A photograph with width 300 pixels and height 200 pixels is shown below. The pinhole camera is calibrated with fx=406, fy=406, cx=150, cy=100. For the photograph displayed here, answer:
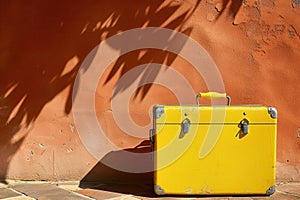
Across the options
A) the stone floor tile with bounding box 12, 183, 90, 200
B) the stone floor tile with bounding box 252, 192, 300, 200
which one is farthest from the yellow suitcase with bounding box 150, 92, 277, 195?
the stone floor tile with bounding box 12, 183, 90, 200

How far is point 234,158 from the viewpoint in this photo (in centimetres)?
337

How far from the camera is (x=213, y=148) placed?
11.0 ft

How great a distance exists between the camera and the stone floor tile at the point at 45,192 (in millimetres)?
3414

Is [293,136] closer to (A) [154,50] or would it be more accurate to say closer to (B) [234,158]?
(B) [234,158]

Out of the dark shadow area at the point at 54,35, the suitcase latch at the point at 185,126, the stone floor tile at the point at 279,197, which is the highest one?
the dark shadow area at the point at 54,35

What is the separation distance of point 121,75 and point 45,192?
1.26 meters

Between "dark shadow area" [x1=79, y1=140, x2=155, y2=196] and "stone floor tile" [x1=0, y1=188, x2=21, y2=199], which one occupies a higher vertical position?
"dark shadow area" [x1=79, y1=140, x2=155, y2=196]

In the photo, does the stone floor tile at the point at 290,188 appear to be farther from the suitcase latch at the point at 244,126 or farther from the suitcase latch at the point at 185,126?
the suitcase latch at the point at 185,126

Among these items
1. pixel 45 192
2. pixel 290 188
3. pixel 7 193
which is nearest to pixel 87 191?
pixel 45 192

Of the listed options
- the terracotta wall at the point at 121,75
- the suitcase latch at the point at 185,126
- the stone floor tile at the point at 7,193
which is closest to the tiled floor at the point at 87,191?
the stone floor tile at the point at 7,193

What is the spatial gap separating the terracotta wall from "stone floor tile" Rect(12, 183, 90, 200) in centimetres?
14

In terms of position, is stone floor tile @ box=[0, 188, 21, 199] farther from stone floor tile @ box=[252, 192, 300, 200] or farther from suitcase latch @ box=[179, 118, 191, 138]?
stone floor tile @ box=[252, 192, 300, 200]

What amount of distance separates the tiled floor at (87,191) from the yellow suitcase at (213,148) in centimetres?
13

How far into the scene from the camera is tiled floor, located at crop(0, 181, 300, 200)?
134 inches
